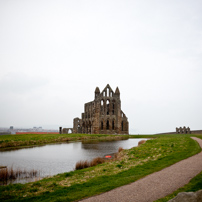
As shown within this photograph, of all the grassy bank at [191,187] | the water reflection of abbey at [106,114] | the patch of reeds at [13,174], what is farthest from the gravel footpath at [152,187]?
the water reflection of abbey at [106,114]

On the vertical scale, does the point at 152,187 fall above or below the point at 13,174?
above

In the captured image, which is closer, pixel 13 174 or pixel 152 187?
pixel 152 187

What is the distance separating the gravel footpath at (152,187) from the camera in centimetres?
595

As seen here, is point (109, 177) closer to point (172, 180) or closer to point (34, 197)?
point (172, 180)

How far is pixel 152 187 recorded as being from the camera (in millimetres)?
6711

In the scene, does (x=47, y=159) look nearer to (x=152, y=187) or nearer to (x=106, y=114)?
(x=152, y=187)

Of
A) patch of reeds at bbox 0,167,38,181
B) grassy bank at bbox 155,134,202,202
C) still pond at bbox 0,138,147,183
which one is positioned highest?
grassy bank at bbox 155,134,202,202

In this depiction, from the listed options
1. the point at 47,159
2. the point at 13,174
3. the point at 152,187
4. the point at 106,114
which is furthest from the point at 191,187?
the point at 106,114

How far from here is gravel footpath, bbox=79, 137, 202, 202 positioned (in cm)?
595

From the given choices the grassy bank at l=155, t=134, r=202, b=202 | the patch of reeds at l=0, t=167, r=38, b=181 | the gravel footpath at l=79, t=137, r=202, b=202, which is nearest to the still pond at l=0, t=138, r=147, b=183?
the patch of reeds at l=0, t=167, r=38, b=181

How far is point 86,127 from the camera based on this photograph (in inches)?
2537

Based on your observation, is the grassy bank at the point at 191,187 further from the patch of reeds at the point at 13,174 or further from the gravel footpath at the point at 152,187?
the patch of reeds at the point at 13,174

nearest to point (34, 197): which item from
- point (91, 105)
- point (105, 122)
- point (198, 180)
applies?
point (198, 180)

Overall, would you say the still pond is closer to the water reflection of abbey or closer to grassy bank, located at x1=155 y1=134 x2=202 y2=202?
grassy bank, located at x1=155 y1=134 x2=202 y2=202
